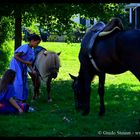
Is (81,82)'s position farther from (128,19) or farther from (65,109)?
(128,19)

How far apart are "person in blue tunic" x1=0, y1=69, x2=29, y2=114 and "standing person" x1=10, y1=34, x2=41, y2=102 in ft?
2.26

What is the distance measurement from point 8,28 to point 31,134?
10.6 metres

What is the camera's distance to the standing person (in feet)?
30.4

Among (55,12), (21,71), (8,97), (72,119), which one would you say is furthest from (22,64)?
(55,12)

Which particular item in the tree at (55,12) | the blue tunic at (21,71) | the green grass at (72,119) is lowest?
the green grass at (72,119)

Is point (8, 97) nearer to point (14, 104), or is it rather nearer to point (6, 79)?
point (14, 104)

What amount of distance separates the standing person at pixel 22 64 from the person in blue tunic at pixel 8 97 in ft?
2.26

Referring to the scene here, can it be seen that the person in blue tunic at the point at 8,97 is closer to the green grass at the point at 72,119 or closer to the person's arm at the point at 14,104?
the person's arm at the point at 14,104

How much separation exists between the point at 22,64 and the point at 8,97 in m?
1.14

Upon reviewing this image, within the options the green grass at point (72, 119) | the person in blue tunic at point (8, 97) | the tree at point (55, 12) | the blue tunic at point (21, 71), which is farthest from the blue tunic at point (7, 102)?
the tree at point (55, 12)

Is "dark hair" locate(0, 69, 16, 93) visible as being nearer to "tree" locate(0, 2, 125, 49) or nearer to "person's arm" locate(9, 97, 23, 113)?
"person's arm" locate(9, 97, 23, 113)

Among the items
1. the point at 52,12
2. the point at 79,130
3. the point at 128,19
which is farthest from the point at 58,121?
the point at 128,19

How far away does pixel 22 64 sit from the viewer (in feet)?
31.0

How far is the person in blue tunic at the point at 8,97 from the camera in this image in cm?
841
